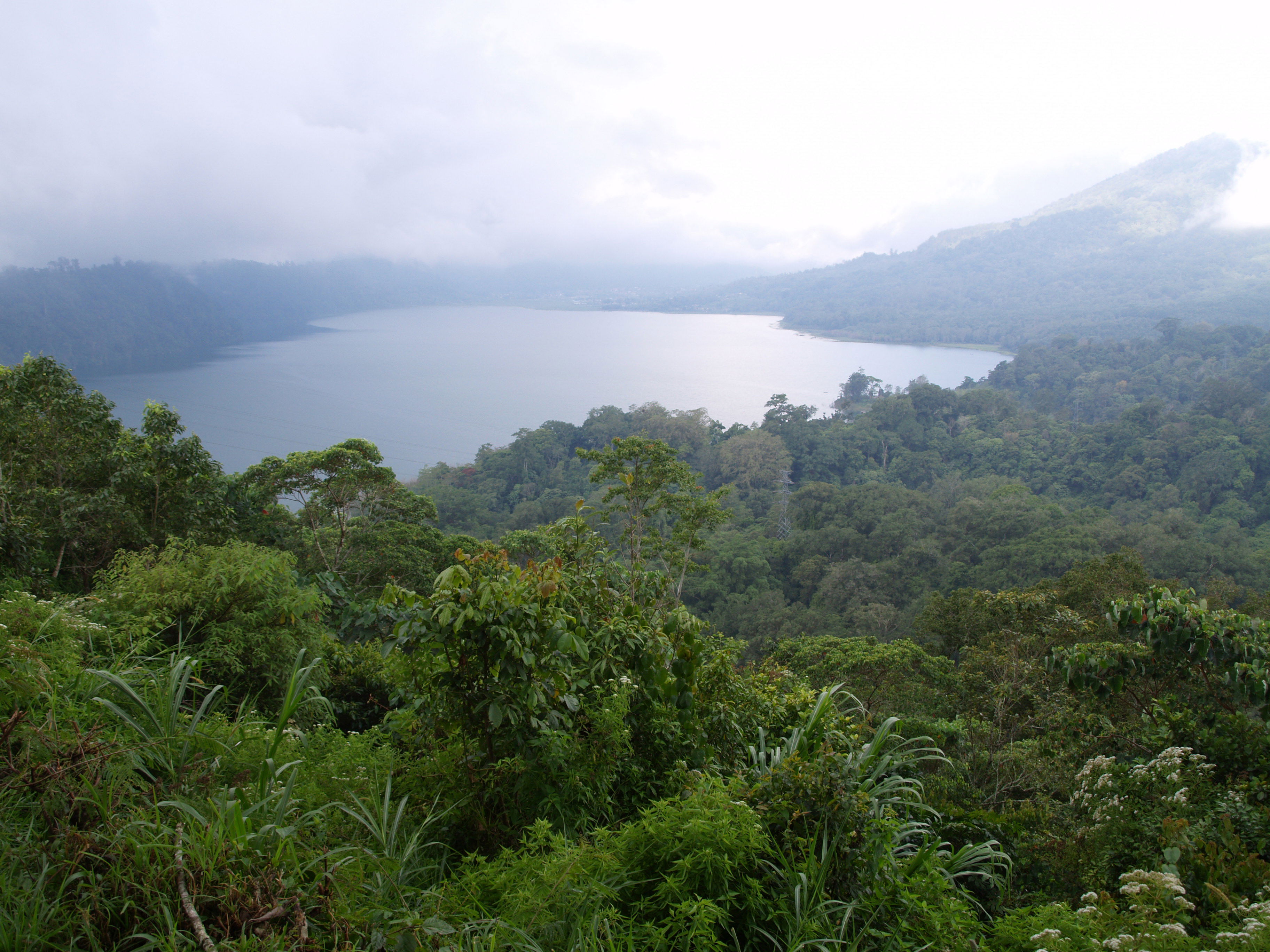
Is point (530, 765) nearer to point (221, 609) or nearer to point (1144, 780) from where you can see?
point (221, 609)

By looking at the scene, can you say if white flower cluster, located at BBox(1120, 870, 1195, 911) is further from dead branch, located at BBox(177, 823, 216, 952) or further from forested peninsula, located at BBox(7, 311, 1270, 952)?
dead branch, located at BBox(177, 823, 216, 952)

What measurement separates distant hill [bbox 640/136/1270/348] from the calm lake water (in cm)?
1094

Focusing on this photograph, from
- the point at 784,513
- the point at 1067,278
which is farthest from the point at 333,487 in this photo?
the point at 1067,278

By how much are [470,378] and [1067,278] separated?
9954 centimetres

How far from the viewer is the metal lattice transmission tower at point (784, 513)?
97.3 ft

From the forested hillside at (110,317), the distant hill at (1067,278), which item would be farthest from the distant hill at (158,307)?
the distant hill at (1067,278)

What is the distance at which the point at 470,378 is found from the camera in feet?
225

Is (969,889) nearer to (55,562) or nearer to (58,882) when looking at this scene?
(58,882)

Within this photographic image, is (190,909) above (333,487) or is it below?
above

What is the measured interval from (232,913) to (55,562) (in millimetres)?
5529

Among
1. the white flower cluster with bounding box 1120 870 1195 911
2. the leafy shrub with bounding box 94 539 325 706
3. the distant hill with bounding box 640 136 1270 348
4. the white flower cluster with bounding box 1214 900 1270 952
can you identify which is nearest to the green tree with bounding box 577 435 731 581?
the leafy shrub with bounding box 94 539 325 706

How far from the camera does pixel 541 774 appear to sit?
177 cm

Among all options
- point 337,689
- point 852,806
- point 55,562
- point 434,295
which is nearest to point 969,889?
point 852,806

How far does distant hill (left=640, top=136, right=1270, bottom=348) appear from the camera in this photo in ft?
287
